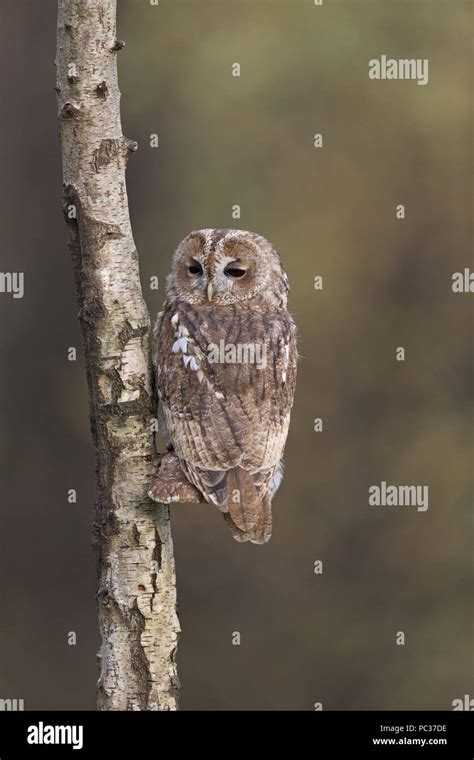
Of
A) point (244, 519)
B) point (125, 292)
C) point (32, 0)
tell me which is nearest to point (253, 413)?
point (244, 519)

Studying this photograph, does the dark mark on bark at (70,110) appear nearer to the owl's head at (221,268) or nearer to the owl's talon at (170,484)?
the owl's head at (221,268)

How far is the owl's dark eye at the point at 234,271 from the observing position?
3607mm

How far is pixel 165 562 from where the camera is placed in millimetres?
3420

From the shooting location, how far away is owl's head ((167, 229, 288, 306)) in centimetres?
354

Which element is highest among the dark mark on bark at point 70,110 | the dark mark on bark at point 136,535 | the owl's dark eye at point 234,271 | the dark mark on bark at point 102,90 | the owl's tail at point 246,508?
the dark mark on bark at point 102,90

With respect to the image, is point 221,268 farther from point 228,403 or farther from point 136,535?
point 136,535

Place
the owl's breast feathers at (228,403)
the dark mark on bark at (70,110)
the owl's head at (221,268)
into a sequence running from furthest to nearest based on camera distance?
1. the owl's head at (221,268)
2. the owl's breast feathers at (228,403)
3. the dark mark on bark at (70,110)

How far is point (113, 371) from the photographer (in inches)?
131

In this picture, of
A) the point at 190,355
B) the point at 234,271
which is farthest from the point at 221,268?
the point at 190,355

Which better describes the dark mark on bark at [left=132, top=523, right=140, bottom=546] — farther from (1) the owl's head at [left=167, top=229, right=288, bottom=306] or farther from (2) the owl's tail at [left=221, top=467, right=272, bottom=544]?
(1) the owl's head at [left=167, top=229, right=288, bottom=306]

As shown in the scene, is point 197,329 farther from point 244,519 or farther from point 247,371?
point 244,519

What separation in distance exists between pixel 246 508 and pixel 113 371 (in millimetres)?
588

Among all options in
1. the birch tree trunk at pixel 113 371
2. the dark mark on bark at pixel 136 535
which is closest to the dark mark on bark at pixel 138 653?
the birch tree trunk at pixel 113 371

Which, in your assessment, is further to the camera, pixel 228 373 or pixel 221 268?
pixel 221 268
